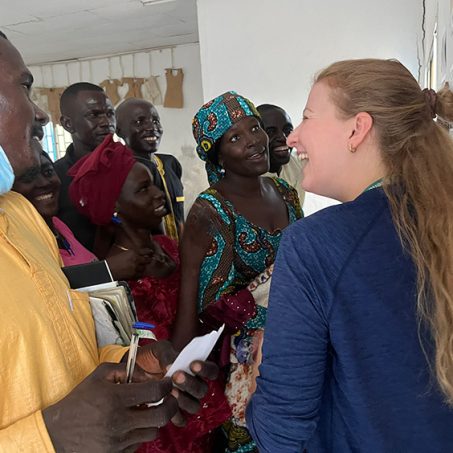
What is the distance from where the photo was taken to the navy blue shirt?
2.38 ft

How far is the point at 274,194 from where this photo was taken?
1.75m

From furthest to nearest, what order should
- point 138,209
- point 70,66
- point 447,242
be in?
point 70,66
point 138,209
point 447,242

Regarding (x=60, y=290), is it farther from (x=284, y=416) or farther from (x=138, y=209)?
(x=138, y=209)

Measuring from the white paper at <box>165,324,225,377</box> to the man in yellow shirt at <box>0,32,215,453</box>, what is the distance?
0.02 m

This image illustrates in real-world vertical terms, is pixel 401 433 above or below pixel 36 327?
below

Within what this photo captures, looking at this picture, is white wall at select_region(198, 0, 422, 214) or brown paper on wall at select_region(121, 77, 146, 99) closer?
white wall at select_region(198, 0, 422, 214)

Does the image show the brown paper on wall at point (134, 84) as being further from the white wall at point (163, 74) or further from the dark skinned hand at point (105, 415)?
the dark skinned hand at point (105, 415)

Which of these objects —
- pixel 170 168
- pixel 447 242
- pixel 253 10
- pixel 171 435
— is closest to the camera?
pixel 447 242

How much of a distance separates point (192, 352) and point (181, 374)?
1.8 inches

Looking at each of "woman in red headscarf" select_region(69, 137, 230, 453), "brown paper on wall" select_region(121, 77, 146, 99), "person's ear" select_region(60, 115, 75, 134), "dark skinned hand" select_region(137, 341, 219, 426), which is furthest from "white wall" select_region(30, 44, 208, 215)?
"dark skinned hand" select_region(137, 341, 219, 426)

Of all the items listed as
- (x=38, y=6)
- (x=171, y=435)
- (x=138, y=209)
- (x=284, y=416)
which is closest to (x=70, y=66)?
(x=38, y=6)

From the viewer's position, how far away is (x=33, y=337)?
2.46 ft

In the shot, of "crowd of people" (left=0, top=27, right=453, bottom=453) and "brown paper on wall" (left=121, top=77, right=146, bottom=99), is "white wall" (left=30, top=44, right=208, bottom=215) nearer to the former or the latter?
"brown paper on wall" (left=121, top=77, right=146, bottom=99)

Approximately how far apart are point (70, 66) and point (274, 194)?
5.96 m
